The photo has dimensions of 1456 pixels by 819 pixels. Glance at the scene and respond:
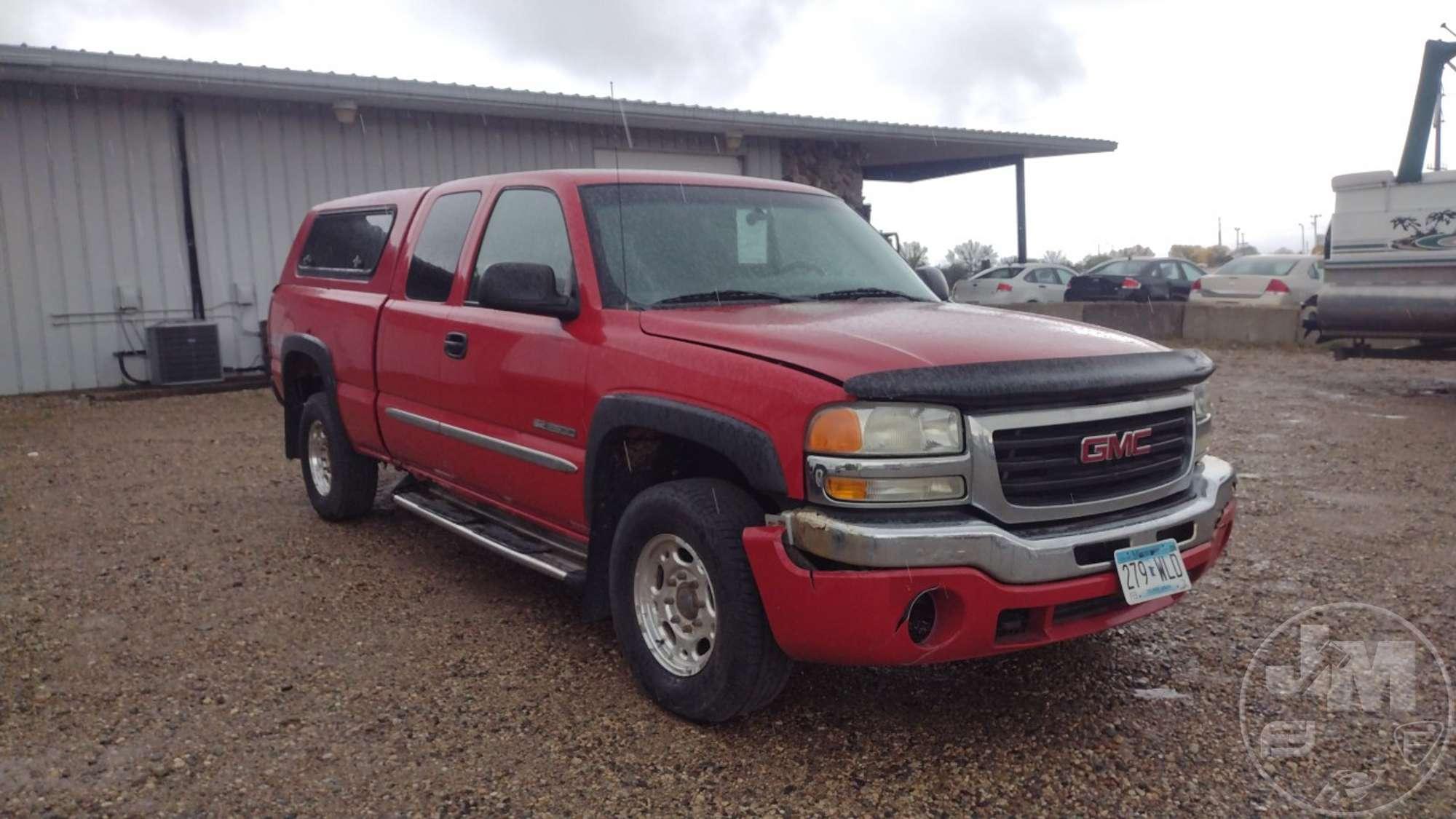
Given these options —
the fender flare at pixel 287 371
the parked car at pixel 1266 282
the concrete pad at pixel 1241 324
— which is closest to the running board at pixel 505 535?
the fender flare at pixel 287 371

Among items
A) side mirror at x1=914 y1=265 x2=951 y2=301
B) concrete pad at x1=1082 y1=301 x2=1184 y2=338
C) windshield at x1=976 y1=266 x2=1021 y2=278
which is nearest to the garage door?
concrete pad at x1=1082 y1=301 x2=1184 y2=338

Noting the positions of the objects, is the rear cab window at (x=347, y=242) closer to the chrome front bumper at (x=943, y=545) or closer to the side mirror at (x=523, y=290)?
the side mirror at (x=523, y=290)

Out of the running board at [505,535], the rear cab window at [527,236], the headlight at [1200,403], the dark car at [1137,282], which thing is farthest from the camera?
the dark car at [1137,282]

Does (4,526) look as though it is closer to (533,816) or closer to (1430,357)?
(533,816)

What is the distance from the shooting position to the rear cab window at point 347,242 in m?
5.63

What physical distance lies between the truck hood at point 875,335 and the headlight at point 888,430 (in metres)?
0.11

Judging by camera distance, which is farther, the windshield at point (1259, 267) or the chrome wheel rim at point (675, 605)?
the windshield at point (1259, 267)

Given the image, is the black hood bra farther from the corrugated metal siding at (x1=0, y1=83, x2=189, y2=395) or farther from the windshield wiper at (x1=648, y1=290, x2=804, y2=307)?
the corrugated metal siding at (x1=0, y1=83, x2=189, y2=395)

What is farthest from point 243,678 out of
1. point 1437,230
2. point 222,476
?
point 1437,230

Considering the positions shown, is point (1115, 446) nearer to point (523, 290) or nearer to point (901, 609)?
point (901, 609)

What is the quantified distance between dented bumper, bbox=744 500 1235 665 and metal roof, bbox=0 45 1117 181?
1022 centimetres

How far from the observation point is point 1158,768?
3213 millimetres

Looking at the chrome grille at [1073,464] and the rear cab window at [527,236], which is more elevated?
the rear cab window at [527,236]

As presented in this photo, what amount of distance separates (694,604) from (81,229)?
10.9 meters
